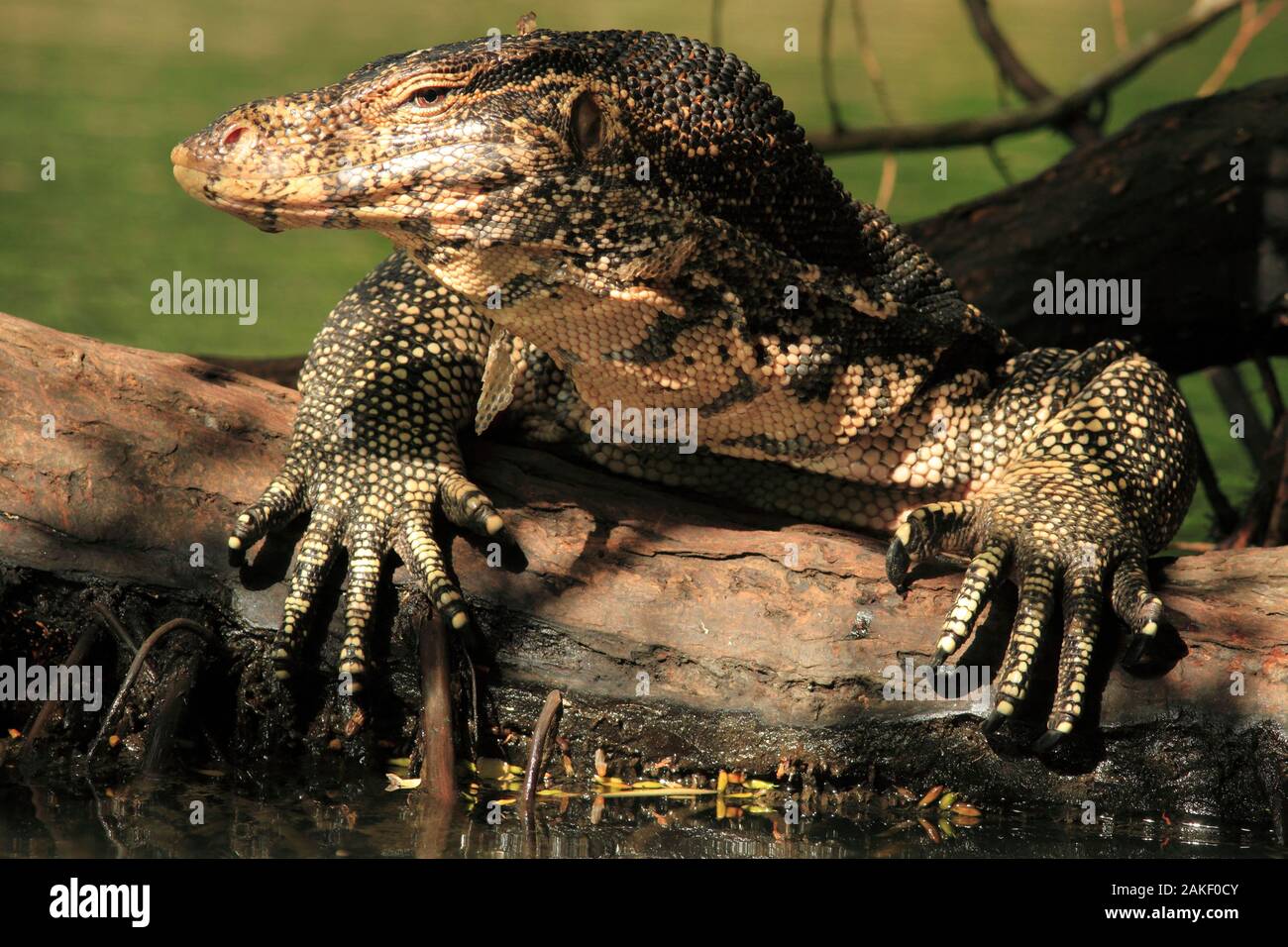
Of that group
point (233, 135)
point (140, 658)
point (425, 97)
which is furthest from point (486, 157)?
point (140, 658)

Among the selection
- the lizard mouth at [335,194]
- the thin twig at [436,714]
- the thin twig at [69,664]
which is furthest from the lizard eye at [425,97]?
the thin twig at [69,664]

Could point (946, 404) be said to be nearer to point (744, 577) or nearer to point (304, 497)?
point (744, 577)

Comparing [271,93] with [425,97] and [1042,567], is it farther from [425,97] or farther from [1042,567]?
[1042,567]

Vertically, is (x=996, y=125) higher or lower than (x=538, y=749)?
higher

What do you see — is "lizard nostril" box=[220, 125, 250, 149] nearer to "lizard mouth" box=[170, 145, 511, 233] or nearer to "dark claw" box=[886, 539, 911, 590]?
"lizard mouth" box=[170, 145, 511, 233]

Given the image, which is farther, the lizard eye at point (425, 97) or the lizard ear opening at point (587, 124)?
the lizard ear opening at point (587, 124)

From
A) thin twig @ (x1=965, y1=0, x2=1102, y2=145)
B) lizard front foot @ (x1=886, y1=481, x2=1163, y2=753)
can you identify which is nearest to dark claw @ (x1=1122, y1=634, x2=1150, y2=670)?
lizard front foot @ (x1=886, y1=481, x2=1163, y2=753)

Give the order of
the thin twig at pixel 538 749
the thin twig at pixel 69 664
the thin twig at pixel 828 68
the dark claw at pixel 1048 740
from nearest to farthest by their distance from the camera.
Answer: the dark claw at pixel 1048 740
the thin twig at pixel 538 749
the thin twig at pixel 69 664
the thin twig at pixel 828 68

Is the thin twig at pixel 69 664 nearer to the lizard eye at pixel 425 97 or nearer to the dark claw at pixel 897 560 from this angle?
the lizard eye at pixel 425 97
